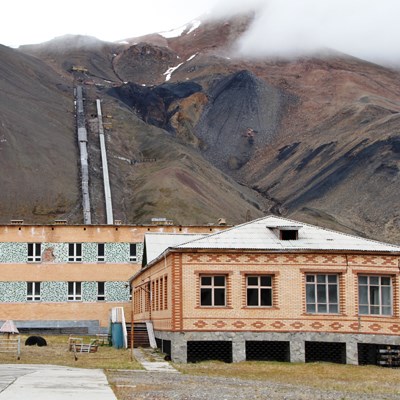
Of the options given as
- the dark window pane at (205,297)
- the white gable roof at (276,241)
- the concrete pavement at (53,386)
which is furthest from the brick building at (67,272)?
the concrete pavement at (53,386)

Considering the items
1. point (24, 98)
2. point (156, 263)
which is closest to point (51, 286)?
point (156, 263)

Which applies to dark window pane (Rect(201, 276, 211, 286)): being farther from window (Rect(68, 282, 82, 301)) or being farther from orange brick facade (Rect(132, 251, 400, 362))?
window (Rect(68, 282, 82, 301))

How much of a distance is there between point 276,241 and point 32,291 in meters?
33.0

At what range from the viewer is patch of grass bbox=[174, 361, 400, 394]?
22.7 metres

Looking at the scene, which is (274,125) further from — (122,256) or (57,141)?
(122,256)

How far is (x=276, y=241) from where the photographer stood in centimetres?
3503

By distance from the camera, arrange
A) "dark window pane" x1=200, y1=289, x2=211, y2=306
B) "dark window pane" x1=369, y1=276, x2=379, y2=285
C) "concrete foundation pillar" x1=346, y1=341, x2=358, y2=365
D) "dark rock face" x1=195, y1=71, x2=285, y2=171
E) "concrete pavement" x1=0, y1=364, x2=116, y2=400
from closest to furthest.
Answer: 1. "concrete pavement" x1=0, y1=364, x2=116, y2=400
2. "concrete foundation pillar" x1=346, y1=341, x2=358, y2=365
3. "dark window pane" x1=200, y1=289, x2=211, y2=306
4. "dark window pane" x1=369, y1=276, x2=379, y2=285
5. "dark rock face" x1=195, y1=71, x2=285, y2=171

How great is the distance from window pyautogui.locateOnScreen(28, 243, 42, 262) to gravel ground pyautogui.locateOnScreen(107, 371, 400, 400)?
40.0m

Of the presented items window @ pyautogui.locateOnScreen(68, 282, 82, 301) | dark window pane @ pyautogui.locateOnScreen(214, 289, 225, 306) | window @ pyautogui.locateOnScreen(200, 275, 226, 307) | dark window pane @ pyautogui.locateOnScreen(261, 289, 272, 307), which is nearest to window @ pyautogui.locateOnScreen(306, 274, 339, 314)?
dark window pane @ pyautogui.locateOnScreen(261, 289, 272, 307)

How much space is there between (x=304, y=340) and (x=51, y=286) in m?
33.8

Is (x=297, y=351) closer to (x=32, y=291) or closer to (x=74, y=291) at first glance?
(x=74, y=291)

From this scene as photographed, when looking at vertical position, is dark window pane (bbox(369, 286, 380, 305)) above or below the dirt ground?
above

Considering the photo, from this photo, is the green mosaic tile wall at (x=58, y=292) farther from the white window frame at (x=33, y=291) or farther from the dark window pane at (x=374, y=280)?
the dark window pane at (x=374, y=280)

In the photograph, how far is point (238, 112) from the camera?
16612cm
